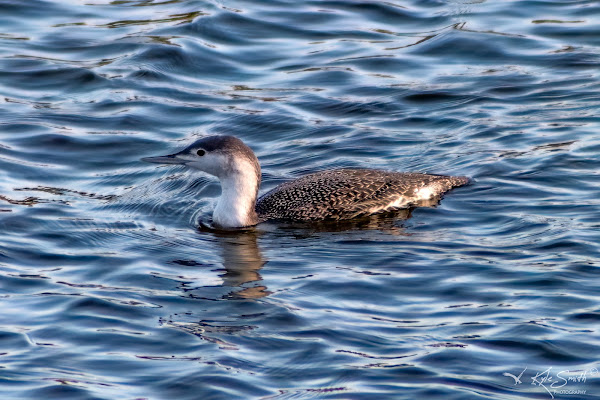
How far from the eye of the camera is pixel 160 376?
6.72 m

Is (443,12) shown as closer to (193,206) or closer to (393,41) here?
(393,41)

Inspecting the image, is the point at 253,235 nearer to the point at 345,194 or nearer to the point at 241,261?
the point at 241,261

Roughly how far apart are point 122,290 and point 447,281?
2323mm

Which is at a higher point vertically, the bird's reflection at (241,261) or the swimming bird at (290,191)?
the swimming bird at (290,191)

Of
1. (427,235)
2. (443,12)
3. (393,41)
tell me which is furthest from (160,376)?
(443,12)

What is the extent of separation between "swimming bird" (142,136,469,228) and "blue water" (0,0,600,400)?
18 cm

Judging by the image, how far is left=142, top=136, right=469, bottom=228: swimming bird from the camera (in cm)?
978

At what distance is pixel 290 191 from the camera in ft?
32.7

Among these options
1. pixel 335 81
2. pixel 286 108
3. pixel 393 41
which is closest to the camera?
pixel 286 108

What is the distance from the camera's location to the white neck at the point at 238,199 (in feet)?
32.1
